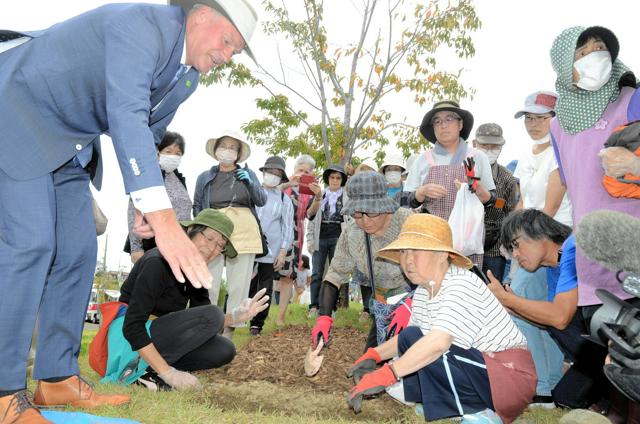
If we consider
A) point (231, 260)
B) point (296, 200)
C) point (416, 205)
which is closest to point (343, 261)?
point (416, 205)

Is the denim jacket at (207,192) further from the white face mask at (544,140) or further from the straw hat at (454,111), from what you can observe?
the white face mask at (544,140)

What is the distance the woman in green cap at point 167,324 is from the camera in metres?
3.70

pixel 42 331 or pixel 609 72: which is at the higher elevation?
pixel 609 72

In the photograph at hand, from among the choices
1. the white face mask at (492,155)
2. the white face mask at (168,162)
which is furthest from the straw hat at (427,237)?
the white face mask at (168,162)

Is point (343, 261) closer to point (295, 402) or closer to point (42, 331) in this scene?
point (295, 402)

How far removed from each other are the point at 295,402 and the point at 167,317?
1.09 metres

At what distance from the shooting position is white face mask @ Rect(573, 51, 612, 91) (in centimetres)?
319

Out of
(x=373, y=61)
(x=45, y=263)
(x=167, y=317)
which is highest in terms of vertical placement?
(x=373, y=61)

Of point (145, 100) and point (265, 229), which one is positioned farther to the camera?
point (265, 229)

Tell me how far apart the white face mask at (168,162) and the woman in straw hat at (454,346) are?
329 centimetres

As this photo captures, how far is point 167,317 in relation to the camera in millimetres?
3984

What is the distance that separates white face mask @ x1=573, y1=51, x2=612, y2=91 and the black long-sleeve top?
2.86m

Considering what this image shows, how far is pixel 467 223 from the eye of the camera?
4.51 metres

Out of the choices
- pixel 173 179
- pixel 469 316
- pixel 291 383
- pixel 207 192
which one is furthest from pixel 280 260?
pixel 469 316
